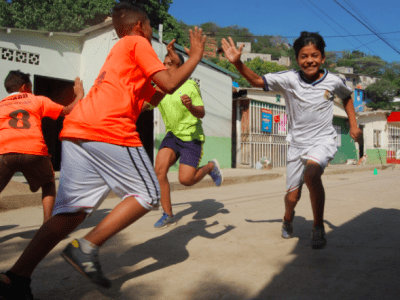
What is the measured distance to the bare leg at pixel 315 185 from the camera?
3.15 metres

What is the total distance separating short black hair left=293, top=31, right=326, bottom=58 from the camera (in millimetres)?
3350

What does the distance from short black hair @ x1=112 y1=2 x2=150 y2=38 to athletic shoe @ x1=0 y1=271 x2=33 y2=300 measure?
5.08 feet

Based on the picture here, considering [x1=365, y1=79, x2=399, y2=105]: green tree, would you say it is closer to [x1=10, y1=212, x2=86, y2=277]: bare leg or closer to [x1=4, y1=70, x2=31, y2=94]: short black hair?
[x1=4, y1=70, x2=31, y2=94]: short black hair

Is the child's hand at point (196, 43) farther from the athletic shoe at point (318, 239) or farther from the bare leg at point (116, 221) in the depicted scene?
the athletic shoe at point (318, 239)

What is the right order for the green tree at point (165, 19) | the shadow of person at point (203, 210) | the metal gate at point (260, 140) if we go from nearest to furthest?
1. the shadow of person at point (203, 210)
2. the metal gate at point (260, 140)
3. the green tree at point (165, 19)

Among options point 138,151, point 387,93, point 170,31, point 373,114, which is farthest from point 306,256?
point 387,93

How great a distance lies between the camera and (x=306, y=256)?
2.87 metres

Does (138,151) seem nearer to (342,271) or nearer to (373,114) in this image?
(342,271)

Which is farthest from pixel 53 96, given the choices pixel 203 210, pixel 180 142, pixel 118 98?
pixel 118 98

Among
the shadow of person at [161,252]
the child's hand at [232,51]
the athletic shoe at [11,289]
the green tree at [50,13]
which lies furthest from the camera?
the green tree at [50,13]

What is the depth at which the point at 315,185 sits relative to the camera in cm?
318

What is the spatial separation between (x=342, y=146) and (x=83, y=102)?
22.7 m

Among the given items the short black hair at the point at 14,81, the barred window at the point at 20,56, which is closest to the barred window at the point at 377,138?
the barred window at the point at 20,56

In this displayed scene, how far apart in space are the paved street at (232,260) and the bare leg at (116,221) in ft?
1.21
